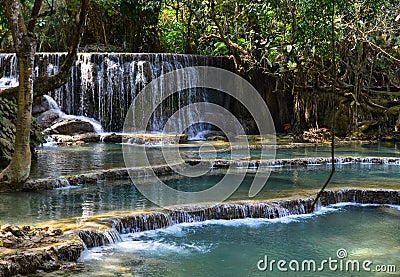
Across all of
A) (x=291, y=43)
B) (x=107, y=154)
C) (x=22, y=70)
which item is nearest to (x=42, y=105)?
(x=107, y=154)

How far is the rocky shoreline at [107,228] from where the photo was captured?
5.56 m

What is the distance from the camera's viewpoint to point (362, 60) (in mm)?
17281

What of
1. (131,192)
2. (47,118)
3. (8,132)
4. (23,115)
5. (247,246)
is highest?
(47,118)

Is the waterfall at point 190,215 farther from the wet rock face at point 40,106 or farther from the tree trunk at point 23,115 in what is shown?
the wet rock face at point 40,106

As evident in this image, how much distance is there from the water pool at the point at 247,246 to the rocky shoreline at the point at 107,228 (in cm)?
14

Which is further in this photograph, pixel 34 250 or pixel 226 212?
A: pixel 226 212

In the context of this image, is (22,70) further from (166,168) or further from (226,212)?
(166,168)

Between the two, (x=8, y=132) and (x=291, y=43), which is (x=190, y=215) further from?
(x=291, y=43)

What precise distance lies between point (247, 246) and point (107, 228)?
1.72 meters

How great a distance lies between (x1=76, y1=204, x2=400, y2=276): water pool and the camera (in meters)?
5.97

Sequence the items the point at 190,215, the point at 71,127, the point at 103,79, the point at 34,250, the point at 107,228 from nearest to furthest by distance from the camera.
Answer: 1. the point at 34,250
2. the point at 107,228
3. the point at 190,215
4. the point at 71,127
5. the point at 103,79

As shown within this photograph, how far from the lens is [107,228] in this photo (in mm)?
6754

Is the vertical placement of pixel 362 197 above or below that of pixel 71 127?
below

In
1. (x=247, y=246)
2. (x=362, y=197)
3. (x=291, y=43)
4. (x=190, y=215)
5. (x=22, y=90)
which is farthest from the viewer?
(x=291, y=43)
